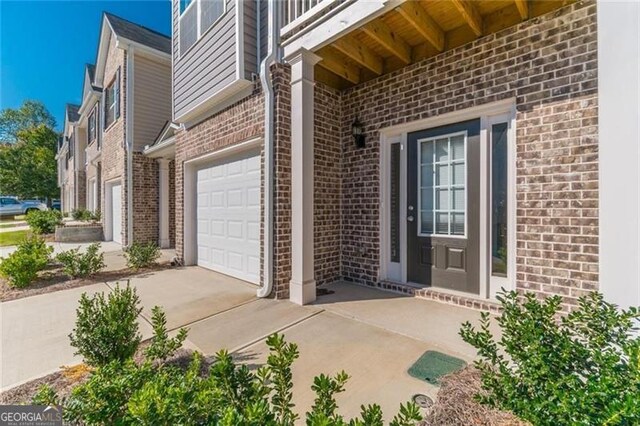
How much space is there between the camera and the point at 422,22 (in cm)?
333

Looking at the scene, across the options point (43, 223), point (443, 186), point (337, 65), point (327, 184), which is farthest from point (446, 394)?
point (43, 223)

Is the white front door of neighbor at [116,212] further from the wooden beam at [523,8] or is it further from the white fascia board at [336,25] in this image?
the wooden beam at [523,8]

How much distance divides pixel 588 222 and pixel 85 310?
4.65 meters

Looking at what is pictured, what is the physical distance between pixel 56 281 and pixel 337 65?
20.0ft

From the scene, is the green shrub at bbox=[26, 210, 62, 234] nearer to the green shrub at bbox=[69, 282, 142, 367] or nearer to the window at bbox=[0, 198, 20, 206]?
the green shrub at bbox=[69, 282, 142, 367]

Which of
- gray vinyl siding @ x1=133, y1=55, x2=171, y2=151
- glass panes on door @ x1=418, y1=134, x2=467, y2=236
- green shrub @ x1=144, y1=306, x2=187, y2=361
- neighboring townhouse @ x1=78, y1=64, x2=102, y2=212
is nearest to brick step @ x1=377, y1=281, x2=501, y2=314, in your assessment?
glass panes on door @ x1=418, y1=134, x2=467, y2=236

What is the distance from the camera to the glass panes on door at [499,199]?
3.53 metres

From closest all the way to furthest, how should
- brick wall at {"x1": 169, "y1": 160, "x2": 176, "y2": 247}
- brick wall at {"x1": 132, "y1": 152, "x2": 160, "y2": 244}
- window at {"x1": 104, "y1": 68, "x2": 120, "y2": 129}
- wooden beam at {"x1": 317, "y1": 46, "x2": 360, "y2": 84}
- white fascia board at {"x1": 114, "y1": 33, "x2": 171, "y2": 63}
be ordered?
wooden beam at {"x1": 317, "y1": 46, "x2": 360, "y2": 84}, white fascia board at {"x1": 114, "y1": 33, "x2": 171, "y2": 63}, brick wall at {"x1": 132, "y1": 152, "x2": 160, "y2": 244}, brick wall at {"x1": 169, "y1": 160, "x2": 176, "y2": 247}, window at {"x1": 104, "y1": 68, "x2": 120, "y2": 129}

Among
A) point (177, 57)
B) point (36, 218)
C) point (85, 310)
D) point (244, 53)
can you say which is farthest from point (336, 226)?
point (36, 218)

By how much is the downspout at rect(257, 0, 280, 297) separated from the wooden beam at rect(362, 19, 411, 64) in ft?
4.69

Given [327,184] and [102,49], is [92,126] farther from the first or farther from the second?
[327,184]

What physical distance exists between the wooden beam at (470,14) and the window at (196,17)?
378 cm

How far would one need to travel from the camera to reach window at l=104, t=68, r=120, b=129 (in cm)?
931

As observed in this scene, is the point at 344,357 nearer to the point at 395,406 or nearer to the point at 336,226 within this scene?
the point at 395,406
